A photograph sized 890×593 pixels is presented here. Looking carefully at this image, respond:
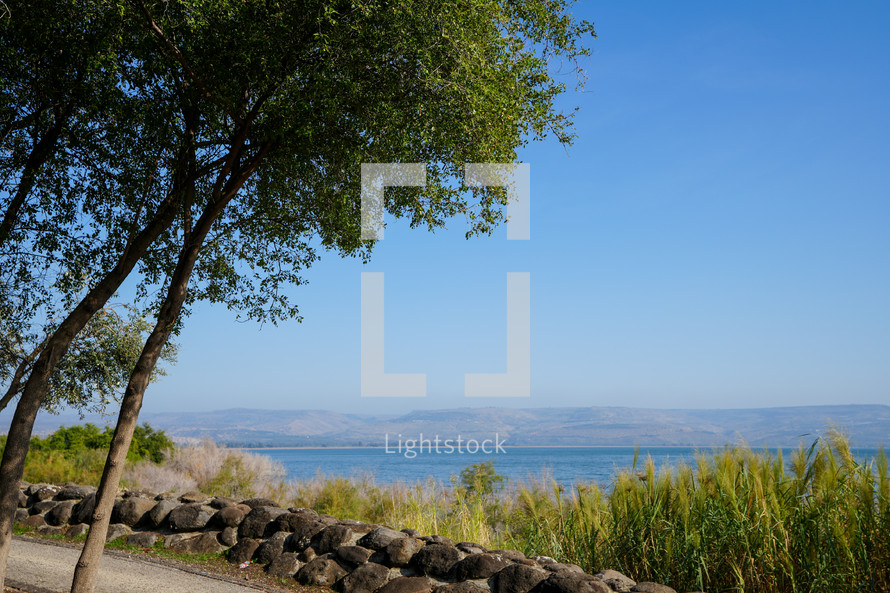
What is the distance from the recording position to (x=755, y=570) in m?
5.01

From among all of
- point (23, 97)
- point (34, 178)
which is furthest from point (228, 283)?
point (23, 97)

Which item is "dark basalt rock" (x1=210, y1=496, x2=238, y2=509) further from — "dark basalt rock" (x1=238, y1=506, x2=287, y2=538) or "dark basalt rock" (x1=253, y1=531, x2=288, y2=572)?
"dark basalt rock" (x1=253, y1=531, x2=288, y2=572)

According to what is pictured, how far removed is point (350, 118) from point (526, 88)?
1815mm

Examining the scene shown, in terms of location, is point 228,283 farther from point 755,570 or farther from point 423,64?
point 755,570

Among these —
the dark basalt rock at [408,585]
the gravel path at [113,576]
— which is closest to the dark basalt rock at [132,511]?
the gravel path at [113,576]

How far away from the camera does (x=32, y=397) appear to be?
5754 millimetres

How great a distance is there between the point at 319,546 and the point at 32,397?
2968 millimetres

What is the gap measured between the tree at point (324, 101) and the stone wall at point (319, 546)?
2073mm

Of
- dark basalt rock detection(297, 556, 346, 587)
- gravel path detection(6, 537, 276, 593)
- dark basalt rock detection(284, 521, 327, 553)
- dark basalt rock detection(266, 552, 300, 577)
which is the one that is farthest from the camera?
dark basalt rock detection(284, 521, 327, 553)

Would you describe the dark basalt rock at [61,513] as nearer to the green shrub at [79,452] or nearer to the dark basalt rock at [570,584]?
the green shrub at [79,452]

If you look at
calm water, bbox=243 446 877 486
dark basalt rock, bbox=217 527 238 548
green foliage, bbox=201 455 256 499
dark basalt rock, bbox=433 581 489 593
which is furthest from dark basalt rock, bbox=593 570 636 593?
green foliage, bbox=201 455 256 499

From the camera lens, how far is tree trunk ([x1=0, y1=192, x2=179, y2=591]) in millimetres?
5520

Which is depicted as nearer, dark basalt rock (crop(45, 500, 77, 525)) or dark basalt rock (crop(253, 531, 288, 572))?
dark basalt rock (crop(253, 531, 288, 572))

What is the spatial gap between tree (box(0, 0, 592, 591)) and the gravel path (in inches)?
38.1
